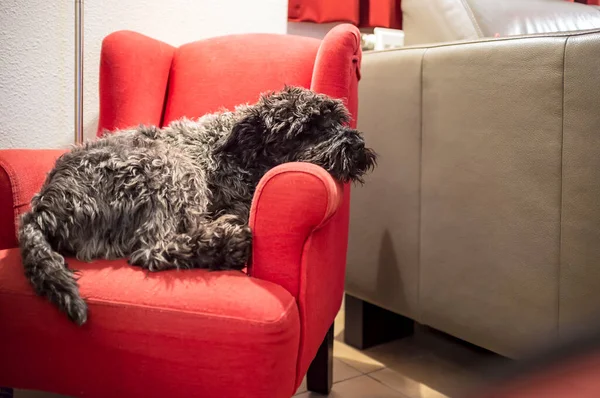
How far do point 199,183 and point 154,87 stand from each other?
0.74 meters

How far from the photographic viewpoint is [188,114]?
6.04 feet

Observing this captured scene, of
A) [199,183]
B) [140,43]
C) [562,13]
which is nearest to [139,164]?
[199,183]

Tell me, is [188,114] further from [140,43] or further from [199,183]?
[199,183]

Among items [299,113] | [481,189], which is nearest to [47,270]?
[299,113]

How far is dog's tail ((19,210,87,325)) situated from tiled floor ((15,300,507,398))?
678 millimetres

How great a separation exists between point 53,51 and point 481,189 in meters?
1.66

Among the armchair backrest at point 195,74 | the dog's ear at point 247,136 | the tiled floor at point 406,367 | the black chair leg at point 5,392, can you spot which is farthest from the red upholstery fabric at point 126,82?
the tiled floor at point 406,367

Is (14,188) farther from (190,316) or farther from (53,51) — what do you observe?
(53,51)

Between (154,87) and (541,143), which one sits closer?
(541,143)

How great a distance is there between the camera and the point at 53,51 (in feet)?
6.68

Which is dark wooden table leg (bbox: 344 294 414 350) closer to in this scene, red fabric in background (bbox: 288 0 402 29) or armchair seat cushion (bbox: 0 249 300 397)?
armchair seat cushion (bbox: 0 249 300 397)

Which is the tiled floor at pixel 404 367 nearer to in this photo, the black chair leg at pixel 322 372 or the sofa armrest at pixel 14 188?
the black chair leg at pixel 322 372

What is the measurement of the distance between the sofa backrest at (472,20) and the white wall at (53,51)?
95 cm

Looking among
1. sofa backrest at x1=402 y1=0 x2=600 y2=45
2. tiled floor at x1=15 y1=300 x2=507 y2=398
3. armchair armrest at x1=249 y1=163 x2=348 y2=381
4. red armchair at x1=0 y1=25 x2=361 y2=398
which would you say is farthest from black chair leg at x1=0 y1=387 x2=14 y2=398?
sofa backrest at x1=402 y1=0 x2=600 y2=45
